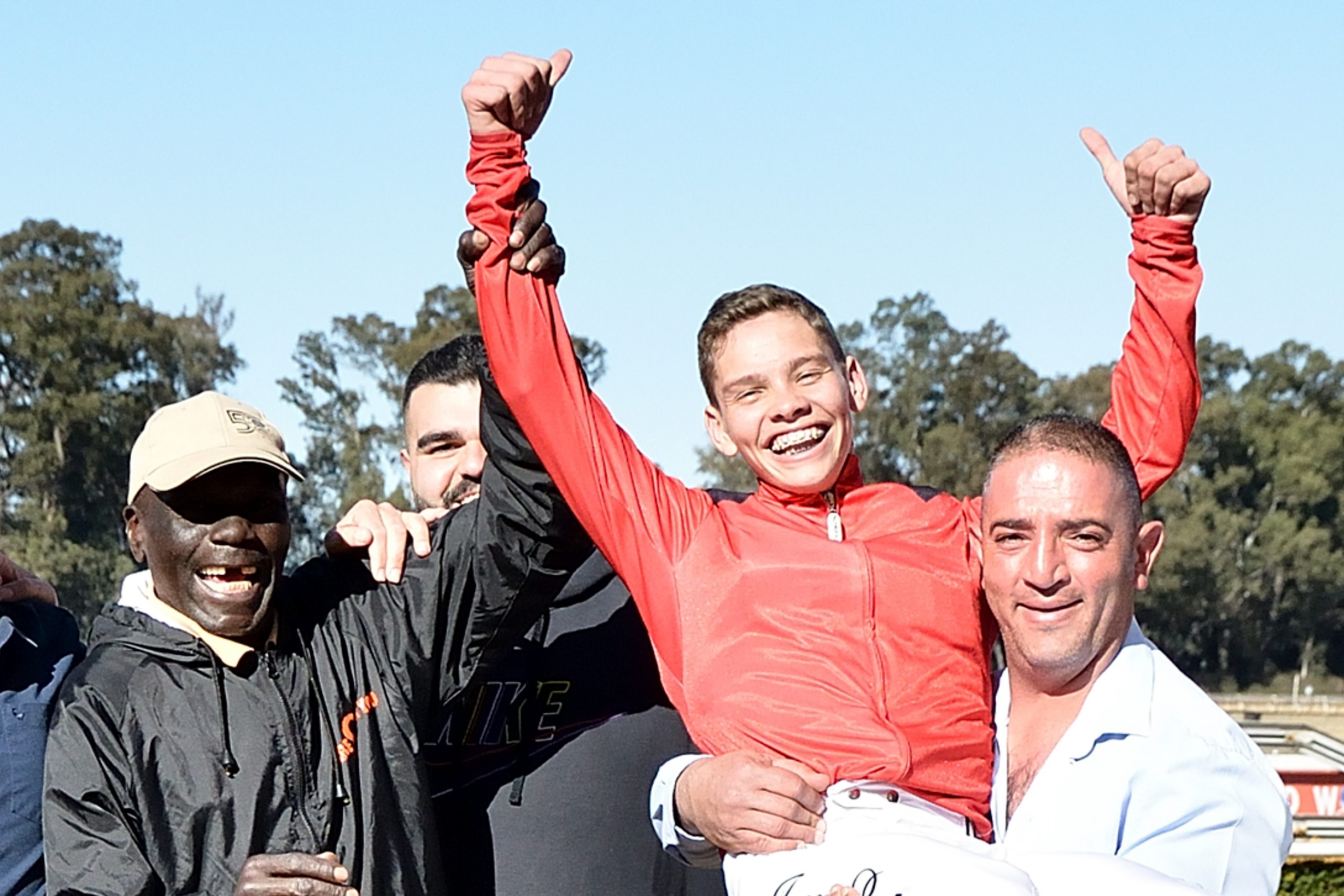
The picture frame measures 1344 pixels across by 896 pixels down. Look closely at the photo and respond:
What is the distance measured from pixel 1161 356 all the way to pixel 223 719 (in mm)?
2458

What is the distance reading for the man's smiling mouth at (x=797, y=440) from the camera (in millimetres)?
4379

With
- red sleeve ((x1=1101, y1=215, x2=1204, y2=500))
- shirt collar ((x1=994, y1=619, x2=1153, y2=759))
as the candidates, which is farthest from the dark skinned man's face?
red sleeve ((x1=1101, y1=215, x2=1204, y2=500))

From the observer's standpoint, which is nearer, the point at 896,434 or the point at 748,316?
the point at 748,316

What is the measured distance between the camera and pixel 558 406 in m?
4.12

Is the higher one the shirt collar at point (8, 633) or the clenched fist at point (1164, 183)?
the clenched fist at point (1164, 183)

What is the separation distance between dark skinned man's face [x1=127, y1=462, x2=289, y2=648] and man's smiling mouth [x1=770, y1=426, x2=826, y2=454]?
127cm

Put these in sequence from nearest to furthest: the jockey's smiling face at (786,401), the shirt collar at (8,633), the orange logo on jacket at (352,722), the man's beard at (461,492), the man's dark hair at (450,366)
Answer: the orange logo on jacket at (352,722) → the jockey's smiling face at (786,401) → the shirt collar at (8,633) → the man's beard at (461,492) → the man's dark hair at (450,366)

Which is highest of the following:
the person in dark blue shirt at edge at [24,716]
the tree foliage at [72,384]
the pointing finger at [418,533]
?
the tree foliage at [72,384]

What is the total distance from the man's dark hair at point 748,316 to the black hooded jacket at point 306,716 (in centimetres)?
65

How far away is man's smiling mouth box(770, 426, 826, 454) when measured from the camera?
4.38m

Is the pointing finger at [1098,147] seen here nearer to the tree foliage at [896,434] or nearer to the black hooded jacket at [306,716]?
the black hooded jacket at [306,716]

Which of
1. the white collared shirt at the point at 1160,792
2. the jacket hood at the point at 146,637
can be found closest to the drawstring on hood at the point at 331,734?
the jacket hood at the point at 146,637

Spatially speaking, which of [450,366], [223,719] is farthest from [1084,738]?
[450,366]

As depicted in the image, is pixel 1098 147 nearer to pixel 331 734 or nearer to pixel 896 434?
pixel 331 734
